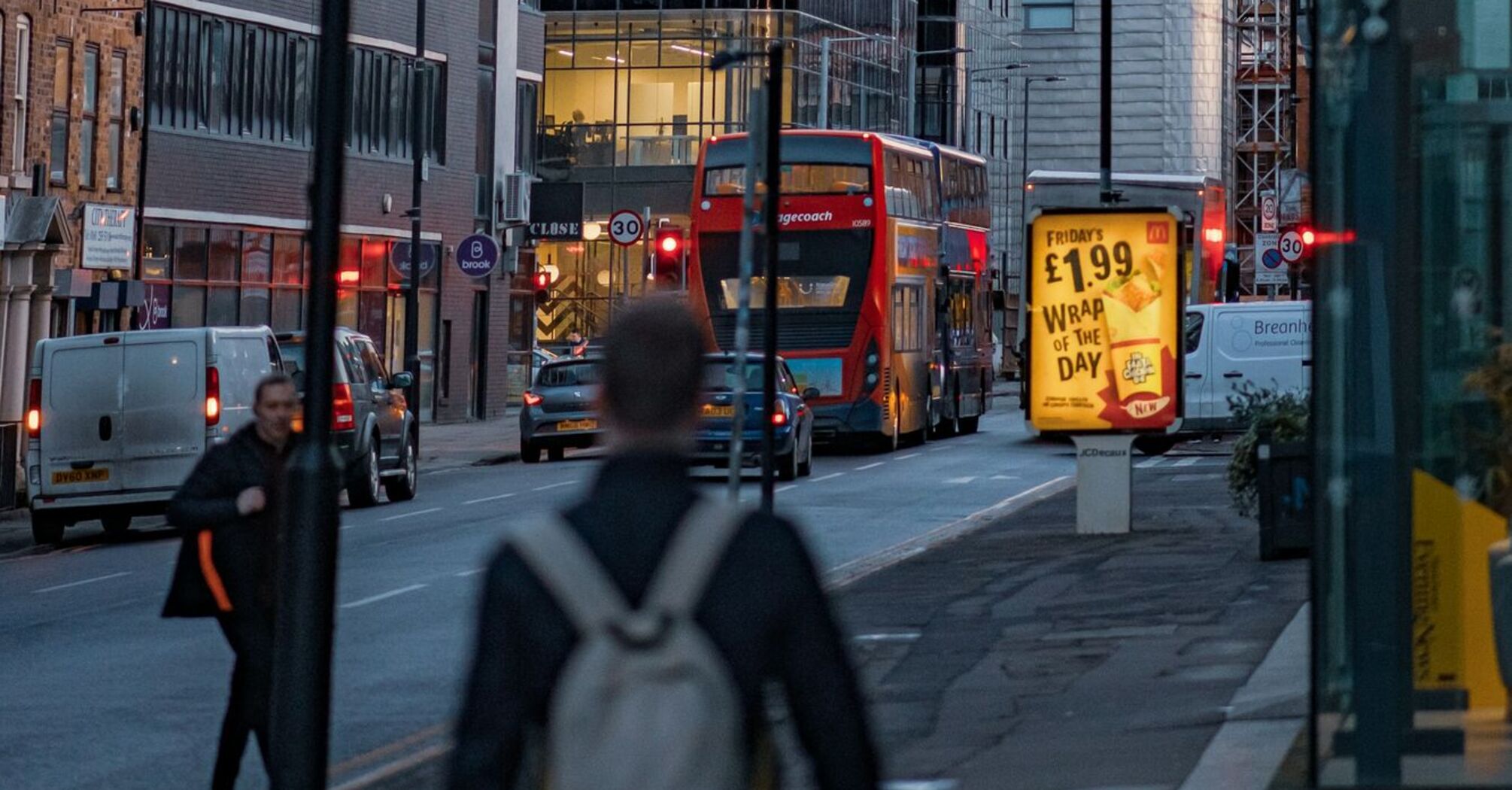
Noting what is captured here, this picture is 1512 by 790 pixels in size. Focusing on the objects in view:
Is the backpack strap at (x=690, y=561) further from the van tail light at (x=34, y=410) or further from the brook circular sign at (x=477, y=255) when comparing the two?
the brook circular sign at (x=477, y=255)

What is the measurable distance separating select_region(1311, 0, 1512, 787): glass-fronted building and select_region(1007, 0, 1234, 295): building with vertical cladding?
9326 centimetres

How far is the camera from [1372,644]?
6664 millimetres

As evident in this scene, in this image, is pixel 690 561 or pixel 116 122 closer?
pixel 690 561

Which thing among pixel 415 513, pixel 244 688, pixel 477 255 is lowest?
pixel 244 688

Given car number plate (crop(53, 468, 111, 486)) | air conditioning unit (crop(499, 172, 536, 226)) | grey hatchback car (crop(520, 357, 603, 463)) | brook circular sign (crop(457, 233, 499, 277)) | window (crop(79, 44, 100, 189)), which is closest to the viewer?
car number plate (crop(53, 468, 111, 486))

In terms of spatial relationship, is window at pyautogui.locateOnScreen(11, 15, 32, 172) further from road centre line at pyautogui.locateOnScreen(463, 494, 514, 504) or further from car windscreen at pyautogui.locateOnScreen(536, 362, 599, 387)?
road centre line at pyautogui.locateOnScreen(463, 494, 514, 504)

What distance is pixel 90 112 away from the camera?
35906 mm

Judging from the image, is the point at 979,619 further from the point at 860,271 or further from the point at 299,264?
the point at 299,264

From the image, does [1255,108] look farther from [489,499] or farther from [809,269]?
[489,499]

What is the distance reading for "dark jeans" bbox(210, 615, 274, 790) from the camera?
9359 mm

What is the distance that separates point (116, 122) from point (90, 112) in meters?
1.10

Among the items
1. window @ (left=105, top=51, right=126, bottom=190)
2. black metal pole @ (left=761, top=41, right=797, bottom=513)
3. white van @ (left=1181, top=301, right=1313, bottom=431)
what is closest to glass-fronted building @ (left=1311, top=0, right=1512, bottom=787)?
black metal pole @ (left=761, top=41, right=797, bottom=513)

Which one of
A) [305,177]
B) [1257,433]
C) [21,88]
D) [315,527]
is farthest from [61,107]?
[315,527]

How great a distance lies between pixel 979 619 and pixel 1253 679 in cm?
375
